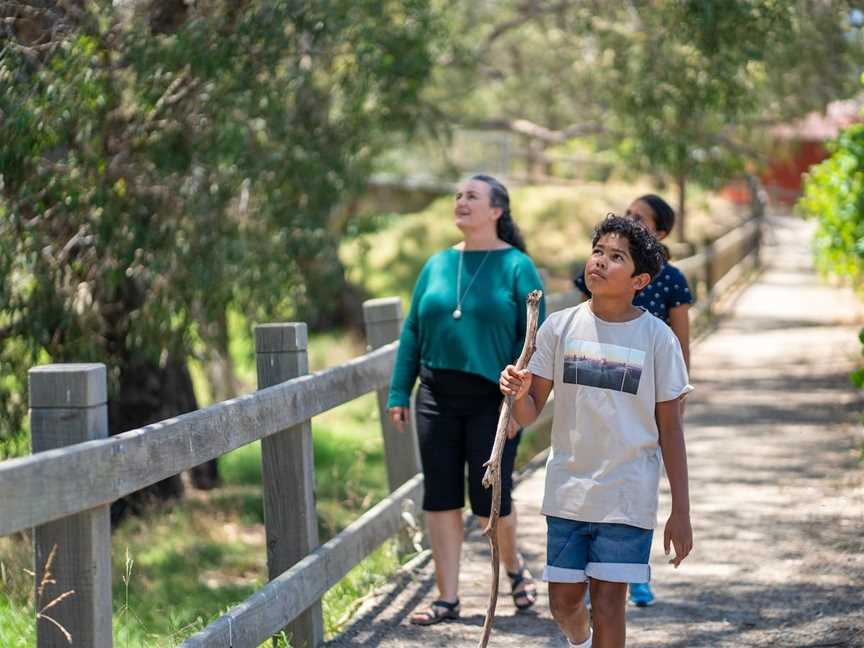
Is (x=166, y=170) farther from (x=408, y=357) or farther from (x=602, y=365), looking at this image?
(x=602, y=365)

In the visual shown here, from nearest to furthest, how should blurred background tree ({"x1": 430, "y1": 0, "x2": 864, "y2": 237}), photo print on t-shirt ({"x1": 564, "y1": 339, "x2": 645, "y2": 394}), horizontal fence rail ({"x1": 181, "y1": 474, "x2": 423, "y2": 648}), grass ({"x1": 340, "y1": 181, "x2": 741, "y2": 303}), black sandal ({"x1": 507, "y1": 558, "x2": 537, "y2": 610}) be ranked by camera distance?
photo print on t-shirt ({"x1": 564, "y1": 339, "x2": 645, "y2": 394}), horizontal fence rail ({"x1": 181, "y1": 474, "x2": 423, "y2": 648}), black sandal ({"x1": 507, "y1": 558, "x2": 537, "y2": 610}), blurred background tree ({"x1": 430, "y1": 0, "x2": 864, "y2": 237}), grass ({"x1": 340, "y1": 181, "x2": 741, "y2": 303})

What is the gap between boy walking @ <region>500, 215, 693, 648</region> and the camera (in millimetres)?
4332

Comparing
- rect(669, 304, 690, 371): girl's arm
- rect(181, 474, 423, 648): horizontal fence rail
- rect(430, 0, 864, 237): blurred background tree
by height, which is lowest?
rect(181, 474, 423, 648): horizontal fence rail

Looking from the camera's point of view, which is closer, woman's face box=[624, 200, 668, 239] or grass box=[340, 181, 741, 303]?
woman's face box=[624, 200, 668, 239]

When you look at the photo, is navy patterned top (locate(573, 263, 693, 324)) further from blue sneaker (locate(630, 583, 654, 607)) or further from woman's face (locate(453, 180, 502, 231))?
blue sneaker (locate(630, 583, 654, 607))

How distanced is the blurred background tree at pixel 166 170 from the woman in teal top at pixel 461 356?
3.00 meters

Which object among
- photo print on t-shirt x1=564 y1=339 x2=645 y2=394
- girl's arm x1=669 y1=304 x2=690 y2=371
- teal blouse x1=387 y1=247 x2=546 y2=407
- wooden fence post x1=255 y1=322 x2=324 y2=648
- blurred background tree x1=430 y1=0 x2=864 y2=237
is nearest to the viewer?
photo print on t-shirt x1=564 y1=339 x2=645 y2=394

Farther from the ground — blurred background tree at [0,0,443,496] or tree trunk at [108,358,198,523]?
blurred background tree at [0,0,443,496]

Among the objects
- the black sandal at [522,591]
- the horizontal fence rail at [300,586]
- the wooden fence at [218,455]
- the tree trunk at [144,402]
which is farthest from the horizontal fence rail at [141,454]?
the tree trunk at [144,402]

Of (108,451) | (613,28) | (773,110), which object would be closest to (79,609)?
(108,451)

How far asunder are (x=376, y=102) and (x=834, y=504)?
543 cm

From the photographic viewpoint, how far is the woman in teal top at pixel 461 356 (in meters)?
5.75

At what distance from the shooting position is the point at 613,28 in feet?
45.9

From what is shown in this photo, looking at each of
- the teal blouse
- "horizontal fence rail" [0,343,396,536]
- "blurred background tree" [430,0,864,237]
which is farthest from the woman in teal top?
"blurred background tree" [430,0,864,237]
